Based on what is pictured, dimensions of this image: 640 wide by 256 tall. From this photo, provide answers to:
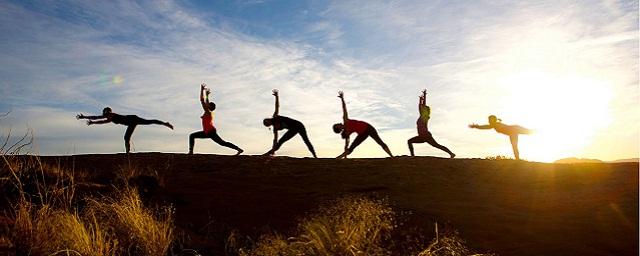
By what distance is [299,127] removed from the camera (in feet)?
50.1

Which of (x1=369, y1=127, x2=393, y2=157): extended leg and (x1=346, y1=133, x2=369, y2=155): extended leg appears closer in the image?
(x1=346, y1=133, x2=369, y2=155): extended leg

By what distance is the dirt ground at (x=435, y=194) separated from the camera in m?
6.50

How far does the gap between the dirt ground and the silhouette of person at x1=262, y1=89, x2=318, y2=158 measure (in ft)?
2.45

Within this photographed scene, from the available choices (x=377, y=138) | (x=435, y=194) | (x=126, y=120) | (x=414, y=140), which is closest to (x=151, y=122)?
(x=126, y=120)

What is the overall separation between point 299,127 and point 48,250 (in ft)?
33.5

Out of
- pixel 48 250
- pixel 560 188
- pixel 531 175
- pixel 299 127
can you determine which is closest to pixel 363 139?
pixel 299 127

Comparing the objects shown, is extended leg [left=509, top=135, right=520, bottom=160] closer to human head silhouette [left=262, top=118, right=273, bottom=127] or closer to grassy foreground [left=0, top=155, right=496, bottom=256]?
human head silhouette [left=262, top=118, right=273, bottom=127]

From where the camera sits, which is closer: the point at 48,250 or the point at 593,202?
the point at 48,250

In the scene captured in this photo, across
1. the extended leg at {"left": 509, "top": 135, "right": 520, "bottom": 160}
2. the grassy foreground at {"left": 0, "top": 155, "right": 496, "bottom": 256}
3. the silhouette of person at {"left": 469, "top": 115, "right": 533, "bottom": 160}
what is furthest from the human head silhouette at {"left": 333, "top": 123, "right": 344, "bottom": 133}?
the grassy foreground at {"left": 0, "top": 155, "right": 496, "bottom": 256}

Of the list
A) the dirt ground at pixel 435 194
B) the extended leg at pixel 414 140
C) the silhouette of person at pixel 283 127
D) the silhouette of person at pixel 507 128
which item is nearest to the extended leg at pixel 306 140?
the silhouette of person at pixel 283 127

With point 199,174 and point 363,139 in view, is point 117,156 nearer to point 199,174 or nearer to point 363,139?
point 199,174

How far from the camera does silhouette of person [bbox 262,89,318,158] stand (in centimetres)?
1479

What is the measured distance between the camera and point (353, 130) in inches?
598

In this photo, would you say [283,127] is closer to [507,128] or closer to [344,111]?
[344,111]
